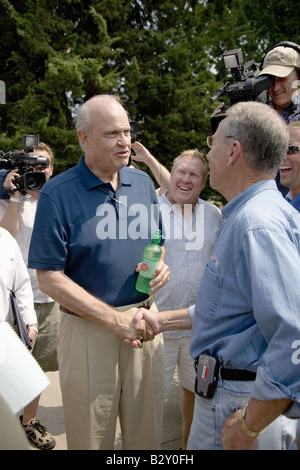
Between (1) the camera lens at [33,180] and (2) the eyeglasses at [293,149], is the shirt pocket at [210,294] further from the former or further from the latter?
(1) the camera lens at [33,180]

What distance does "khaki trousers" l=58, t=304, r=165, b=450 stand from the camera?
213 cm

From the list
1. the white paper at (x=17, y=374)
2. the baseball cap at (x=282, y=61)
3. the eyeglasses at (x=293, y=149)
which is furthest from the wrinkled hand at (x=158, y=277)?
the baseball cap at (x=282, y=61)

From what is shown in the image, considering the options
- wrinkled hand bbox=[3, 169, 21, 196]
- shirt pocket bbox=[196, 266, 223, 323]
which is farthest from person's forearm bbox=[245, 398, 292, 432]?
wrinkled hand bbox=[3, 169, 21, 196]

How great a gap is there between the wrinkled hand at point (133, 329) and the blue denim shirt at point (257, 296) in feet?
1.72

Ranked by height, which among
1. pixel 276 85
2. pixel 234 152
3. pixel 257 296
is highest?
pixel 276 85

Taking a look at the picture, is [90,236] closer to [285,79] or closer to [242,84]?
[242,84]

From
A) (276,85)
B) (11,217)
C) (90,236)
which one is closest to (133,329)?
(90,236)

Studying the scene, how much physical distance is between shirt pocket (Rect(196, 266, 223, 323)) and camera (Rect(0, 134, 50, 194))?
2.20 meters

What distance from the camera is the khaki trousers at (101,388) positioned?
213 centimetres

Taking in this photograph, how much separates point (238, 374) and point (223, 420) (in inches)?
7.1

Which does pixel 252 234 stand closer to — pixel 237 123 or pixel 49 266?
pixel 237 123

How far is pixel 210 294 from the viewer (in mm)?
1525
